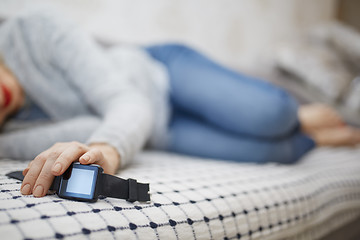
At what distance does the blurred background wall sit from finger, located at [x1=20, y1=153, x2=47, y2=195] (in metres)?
0.82

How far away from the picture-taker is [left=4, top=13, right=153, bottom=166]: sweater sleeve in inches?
24.3

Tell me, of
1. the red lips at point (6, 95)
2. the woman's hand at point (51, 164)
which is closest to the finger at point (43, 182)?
the woman's hand at point (51, 164)

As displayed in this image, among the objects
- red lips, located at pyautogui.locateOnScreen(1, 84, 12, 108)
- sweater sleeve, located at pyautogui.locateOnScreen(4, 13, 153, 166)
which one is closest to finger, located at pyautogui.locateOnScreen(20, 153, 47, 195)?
sweater sleeve, located at pyautogui.locateOnScreen(4, 13, 153, 166)

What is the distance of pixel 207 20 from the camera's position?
1.66m

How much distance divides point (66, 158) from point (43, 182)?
0.13 ft

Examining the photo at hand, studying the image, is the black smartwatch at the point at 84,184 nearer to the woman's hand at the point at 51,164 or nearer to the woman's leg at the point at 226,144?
the woman's hand at the point at 51,164

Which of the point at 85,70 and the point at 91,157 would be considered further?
the point at 85,70

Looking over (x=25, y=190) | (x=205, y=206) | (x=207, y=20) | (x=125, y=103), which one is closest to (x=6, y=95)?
(x=125, y=103)

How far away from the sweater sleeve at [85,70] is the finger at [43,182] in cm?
23

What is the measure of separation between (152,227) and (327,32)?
6.07ft

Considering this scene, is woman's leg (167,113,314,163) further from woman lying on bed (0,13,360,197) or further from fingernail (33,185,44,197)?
fingernail (33,185,44,197)

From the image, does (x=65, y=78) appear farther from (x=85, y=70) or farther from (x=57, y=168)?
(x=57, y=168)

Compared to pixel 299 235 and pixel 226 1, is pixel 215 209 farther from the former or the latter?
pixel 226 1

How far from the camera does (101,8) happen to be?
1.26m
